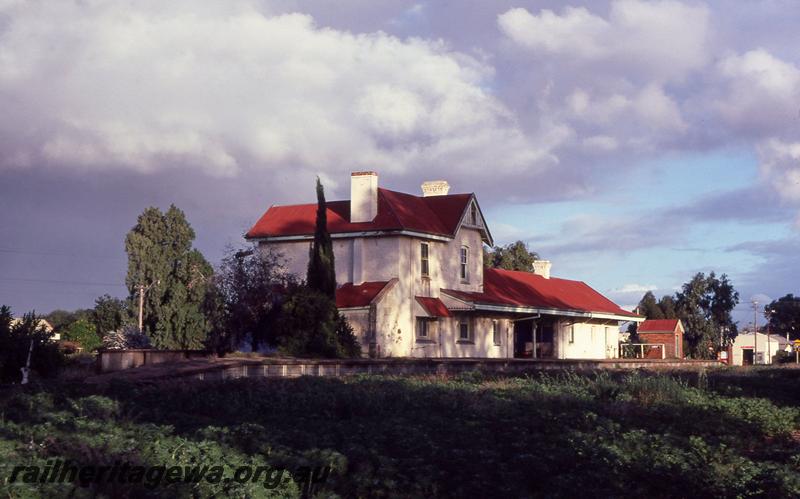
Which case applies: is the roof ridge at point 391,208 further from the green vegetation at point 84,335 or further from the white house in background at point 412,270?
the green vegetation at point 84,335

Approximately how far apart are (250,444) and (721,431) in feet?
22.2

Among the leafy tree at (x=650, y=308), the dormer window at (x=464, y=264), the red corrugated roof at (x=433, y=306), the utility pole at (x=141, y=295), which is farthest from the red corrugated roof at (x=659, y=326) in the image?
the utility pole at (x=141, y=295)

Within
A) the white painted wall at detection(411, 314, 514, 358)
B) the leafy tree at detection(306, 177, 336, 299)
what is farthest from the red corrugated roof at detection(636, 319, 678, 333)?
the leafy tree at detection(306, 177, 336, 299)

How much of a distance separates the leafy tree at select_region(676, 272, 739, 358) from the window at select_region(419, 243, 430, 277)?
44.1 m

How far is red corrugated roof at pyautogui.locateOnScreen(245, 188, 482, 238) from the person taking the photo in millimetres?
39938

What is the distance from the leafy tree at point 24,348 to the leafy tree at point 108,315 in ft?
94.9

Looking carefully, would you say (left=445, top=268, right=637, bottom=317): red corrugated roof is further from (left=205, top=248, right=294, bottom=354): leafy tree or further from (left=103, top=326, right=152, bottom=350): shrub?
(left=103, top=326, right=152, bottom=350): shrub

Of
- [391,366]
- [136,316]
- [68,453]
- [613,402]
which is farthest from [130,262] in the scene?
[68,453]

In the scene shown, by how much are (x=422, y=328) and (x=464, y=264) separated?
4264mm

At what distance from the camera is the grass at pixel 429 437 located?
32.7ft

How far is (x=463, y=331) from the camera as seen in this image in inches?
1688

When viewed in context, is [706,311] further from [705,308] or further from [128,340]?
[128,340]

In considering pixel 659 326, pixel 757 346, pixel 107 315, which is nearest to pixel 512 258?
pixel 659 326

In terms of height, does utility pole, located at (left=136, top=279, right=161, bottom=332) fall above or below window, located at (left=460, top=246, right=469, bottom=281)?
below
